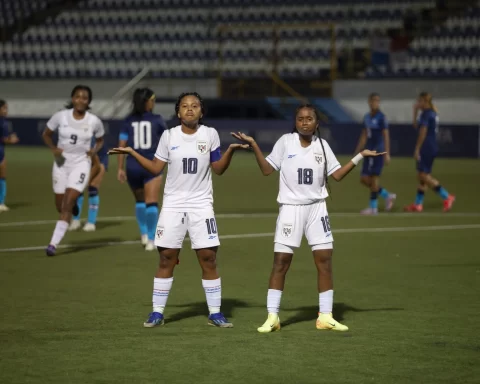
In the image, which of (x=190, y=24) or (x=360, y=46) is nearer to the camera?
(x=360, y=46)

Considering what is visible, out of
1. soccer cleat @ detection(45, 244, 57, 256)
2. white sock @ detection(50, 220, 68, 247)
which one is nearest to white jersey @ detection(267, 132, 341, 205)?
white sock @ detection(50, 220, 68, 247)

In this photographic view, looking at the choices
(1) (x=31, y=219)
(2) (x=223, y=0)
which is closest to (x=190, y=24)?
(2) (x=223, y=0)

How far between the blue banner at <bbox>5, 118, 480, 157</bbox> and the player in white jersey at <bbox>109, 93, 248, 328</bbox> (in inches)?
1035

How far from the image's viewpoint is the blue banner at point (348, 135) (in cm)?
3478

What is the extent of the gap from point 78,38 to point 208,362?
38.4 m

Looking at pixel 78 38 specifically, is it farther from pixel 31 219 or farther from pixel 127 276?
pixel 127 276

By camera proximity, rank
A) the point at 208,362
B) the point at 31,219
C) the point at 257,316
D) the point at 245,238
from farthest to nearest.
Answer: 1. the point at 31,219
2. the point at 245,238
3. the point at 257,316
4. the point at 208,362

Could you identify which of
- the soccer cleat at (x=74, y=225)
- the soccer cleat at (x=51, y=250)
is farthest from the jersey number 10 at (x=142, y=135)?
the soccer cleat at (x=74, y=225)

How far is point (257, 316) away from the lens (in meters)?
8.97

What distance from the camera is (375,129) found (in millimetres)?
18891

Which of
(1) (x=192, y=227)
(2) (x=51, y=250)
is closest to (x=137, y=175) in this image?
(2) (x=51, y=250)

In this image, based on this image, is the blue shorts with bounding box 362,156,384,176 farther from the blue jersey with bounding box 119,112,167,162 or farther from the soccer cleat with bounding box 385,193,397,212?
the blue jersey with bounding box 119,112,167,162

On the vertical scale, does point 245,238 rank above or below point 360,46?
below

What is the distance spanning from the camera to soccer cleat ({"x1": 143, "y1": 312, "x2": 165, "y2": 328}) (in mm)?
8406
